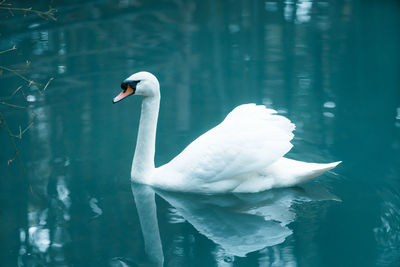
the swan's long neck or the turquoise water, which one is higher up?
the swan's long neck

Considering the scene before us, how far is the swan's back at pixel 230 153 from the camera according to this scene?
4512 mm

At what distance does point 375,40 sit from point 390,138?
3.24 metres

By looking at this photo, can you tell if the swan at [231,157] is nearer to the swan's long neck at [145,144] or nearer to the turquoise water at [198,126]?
the swan's long neck at [145,144]

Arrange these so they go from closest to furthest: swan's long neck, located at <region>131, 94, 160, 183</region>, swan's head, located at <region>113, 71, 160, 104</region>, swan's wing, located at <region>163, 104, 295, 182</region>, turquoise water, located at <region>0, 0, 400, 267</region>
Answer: turquoise water, located at <region>0, 0, 400, 267</region> → swan's wing, located at <region>163, 104, 295, 182</region> → swan's head, located at <region>113, 71, 160, 104</region> → swan's long neck, located at <region>131, 94, 160, 183</region>

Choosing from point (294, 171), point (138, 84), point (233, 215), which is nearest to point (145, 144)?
point (138, 84)

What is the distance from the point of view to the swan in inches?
178

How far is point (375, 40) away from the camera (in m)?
8.55

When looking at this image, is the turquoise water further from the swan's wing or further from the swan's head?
the swan's head

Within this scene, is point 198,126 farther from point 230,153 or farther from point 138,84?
point 230,153

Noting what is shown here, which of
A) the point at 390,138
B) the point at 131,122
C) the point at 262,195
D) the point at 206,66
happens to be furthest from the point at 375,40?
the point at 262,195

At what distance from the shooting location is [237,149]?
453 centimetres

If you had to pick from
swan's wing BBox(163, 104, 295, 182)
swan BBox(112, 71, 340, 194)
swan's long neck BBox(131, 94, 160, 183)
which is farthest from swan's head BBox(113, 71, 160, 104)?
swan's wing BBox(163, 104, 295, 182)

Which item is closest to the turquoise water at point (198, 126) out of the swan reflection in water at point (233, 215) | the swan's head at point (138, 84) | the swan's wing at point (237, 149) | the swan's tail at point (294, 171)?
the swan reflection in water at point (233, 215)

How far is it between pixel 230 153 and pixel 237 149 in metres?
0.06
